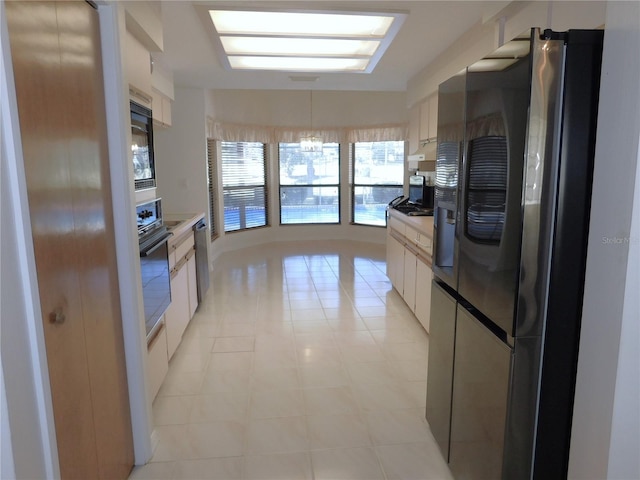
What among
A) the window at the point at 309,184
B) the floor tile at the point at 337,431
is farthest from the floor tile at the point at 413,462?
the window at the point at 309,184

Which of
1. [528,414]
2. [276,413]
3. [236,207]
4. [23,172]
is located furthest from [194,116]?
[528,414]

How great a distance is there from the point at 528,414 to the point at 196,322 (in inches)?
118

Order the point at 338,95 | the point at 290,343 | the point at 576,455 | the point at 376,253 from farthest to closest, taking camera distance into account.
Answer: the point at 338,95 → the point at 376,253 → the point at 290,343 → the point at 576,455

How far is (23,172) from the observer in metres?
1.09

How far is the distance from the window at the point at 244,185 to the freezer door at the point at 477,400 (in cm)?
558

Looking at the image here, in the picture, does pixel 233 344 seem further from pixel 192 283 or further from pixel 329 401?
pixel 329 401

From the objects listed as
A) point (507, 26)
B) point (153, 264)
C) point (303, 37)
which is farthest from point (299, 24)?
point (153, 264)

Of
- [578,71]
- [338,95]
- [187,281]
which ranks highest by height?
[338,95]

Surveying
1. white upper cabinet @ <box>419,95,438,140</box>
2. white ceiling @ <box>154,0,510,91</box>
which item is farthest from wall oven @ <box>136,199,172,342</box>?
white upper cabinet @ <box>419,95,438,140</box>

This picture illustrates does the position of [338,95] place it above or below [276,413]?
above

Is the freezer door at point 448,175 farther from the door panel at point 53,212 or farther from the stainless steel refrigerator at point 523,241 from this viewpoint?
the door panel at point 53,212

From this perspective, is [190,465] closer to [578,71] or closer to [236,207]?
[578,71]

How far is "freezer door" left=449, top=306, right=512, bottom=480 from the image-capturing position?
1476 millimetres

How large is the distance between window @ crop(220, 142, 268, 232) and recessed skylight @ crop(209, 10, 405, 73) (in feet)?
9.92
